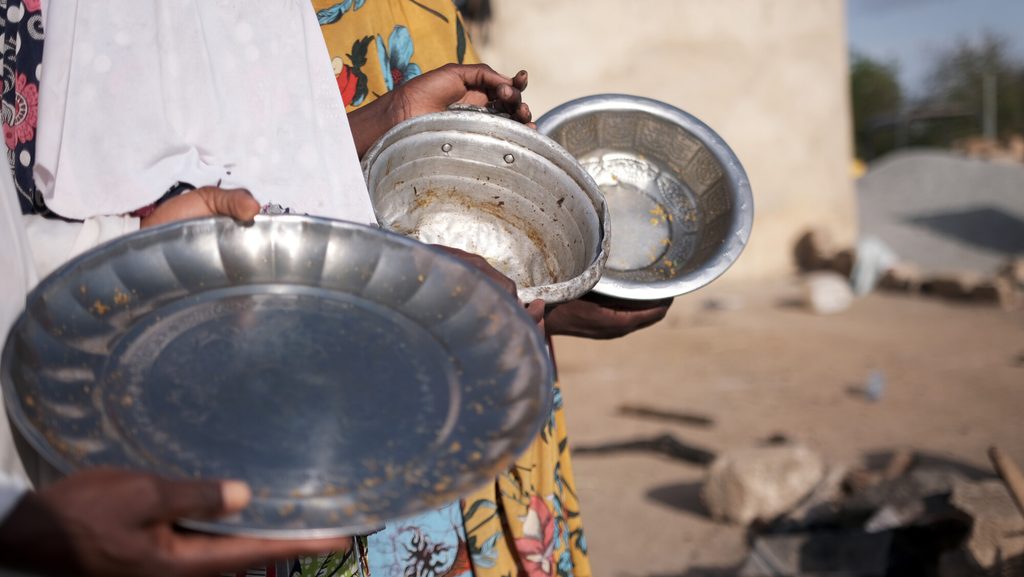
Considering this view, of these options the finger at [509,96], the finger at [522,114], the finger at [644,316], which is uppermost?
the finger at [509,96]

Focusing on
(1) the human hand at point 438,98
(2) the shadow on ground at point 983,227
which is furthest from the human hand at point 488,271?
(2) the shadow on ground at point 983,227

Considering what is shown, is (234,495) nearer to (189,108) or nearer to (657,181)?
(189,108)

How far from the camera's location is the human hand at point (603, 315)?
188 cm

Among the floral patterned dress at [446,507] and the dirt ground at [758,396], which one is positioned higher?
the floral patterned dress at [446,507]

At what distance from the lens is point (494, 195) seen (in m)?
1.74

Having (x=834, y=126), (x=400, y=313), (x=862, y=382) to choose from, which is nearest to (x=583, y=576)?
(x=400, y=313)

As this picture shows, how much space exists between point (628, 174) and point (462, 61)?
463 millimetres

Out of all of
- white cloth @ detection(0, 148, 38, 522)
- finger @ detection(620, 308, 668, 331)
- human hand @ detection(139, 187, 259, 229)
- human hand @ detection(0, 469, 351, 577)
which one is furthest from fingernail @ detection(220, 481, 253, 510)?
finger @ detection(620, 308, 668, 331)

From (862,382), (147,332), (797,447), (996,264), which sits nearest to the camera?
(147,332)

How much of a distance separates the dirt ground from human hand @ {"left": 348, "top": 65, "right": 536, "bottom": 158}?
2.68 meters

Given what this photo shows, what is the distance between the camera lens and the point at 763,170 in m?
11.0

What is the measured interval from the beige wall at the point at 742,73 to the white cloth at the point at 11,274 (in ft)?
28.0

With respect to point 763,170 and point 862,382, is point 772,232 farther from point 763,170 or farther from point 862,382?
point 862,382

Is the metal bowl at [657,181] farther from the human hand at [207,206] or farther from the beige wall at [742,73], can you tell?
the beige wall at [742,73]
